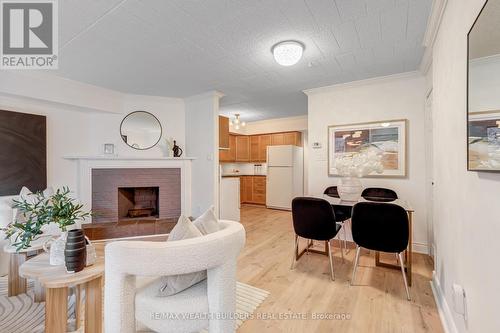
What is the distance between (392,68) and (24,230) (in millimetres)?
4007

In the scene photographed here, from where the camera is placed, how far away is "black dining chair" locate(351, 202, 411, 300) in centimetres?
194

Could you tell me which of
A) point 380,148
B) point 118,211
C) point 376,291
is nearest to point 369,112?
point 380,148

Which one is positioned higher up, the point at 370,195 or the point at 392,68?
the point at 392,68

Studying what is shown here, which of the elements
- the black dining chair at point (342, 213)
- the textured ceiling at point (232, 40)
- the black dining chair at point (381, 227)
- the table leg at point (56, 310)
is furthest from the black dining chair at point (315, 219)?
the table leg at point (56, 310)

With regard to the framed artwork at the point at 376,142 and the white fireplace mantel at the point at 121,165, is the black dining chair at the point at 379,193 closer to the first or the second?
the framed artwork at the point at 376,142

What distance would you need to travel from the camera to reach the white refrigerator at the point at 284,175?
5.81 meters

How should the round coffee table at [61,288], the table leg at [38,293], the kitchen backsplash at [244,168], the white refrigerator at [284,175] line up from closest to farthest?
1. the round coffee table at [61,288]
2. the table leg at [38,293]
3. the white refrigerator at [284,175]
4. the kitchen backsplash at [244,168]

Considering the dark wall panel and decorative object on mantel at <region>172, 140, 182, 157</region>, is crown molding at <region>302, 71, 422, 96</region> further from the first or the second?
the dark wall panel

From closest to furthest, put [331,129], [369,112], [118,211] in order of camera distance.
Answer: [369,112]
[331,129]
[118,211]

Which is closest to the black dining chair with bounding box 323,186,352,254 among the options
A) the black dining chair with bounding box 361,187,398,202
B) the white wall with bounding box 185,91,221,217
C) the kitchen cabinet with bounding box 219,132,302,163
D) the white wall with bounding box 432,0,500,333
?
the black dining chair with bounding box 361,187,398,202

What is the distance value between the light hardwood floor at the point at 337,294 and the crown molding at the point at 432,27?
2380 millimetres

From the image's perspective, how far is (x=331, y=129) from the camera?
11.8 ft

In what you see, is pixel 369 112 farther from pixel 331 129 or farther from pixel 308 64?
pixel 308 64

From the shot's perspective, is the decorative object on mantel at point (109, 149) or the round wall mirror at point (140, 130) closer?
the decorative object on mantel at point (109, 149)
